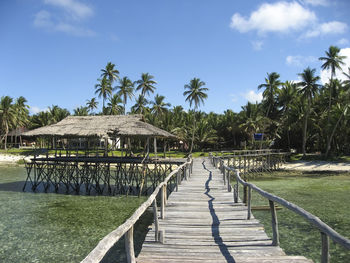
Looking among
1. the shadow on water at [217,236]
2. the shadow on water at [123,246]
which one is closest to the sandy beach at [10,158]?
the shadow on water at [123,246]

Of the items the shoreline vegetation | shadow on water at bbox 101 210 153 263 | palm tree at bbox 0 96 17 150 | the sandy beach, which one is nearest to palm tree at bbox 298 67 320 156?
the shoreline vegetation

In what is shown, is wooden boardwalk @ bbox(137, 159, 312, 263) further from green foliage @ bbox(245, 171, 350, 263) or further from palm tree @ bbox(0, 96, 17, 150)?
palm tree @ bbox(0, 96, 17, 150)

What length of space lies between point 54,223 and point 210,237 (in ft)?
31.1

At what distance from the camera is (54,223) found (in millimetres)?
12227

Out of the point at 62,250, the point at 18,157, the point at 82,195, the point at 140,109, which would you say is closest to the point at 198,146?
the point at 140,109

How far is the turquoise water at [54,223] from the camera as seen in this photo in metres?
9.15

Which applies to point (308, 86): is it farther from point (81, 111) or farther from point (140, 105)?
point (81, 111)

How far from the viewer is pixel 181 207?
724 centimetres

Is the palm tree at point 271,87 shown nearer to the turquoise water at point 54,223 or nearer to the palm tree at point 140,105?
the palm tree at point 140,105

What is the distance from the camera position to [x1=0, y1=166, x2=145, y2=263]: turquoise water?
9148 millimetres

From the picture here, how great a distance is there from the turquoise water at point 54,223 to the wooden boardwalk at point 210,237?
4.37 m

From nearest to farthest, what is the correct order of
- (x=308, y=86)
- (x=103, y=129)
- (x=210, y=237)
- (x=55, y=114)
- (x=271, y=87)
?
(x=210, y=237) → (x=103, y=129) → (x=308, y=86) → (x=271, y=87) → (x=55, y=114)

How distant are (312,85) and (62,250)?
36.9 metres

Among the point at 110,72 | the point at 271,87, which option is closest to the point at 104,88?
the point at 110,72
